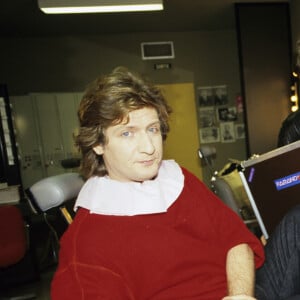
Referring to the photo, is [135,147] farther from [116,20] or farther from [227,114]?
[227,114]

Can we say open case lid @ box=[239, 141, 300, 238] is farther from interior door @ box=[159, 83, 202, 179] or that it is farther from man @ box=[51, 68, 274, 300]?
interior door @ box=[159, 83, 202, 179]

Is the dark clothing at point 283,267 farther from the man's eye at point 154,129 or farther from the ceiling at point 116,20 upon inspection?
the ceiling at point 116,20

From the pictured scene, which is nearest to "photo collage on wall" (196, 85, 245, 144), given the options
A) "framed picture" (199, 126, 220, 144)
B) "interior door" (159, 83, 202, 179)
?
"framed picture" (199, 126, 220, 144)

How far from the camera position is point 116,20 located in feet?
13.3

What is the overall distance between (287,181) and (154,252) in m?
0.79

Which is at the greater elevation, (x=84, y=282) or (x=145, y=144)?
(x=145, y=144)

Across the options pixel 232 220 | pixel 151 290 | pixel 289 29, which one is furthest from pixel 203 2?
pixel 151 290

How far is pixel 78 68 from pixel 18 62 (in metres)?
0.81

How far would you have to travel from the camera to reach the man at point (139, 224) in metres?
0.86

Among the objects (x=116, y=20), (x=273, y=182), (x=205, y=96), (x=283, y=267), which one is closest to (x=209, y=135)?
(x=205, y=96)

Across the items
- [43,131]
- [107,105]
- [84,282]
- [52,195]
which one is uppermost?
A: [107,105]

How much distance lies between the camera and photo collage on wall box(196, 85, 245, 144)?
4922 mm

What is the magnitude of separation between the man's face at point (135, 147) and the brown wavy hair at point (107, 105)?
0.02 metres

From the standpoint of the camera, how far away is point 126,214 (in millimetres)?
930
